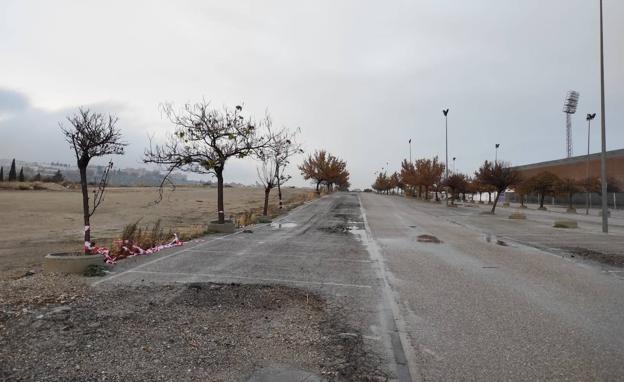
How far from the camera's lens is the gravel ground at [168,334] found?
4.77 metres

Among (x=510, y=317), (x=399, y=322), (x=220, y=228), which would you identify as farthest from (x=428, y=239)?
(x=399, y=322)

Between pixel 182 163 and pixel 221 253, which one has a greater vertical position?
pixel 182 163

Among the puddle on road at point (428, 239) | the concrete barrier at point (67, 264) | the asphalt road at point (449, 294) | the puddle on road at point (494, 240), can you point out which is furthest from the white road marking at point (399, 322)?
the puddle on road at point (494, 240)

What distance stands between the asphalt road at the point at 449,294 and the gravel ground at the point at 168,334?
568 millimetres

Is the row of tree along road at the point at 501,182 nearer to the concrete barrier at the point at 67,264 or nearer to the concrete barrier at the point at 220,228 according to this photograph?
the concrete barrier at the point at 220,228

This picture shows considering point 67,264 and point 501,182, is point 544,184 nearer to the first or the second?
point 501,182

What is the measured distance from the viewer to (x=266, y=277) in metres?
9.95

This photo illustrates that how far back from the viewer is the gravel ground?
4.77 meters

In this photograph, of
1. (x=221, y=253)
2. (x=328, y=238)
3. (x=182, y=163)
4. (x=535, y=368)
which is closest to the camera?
(x=535, y=368)

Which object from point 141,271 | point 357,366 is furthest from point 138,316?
point 141,271

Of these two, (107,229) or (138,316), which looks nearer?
(138,316)

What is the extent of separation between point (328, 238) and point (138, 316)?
1218cm

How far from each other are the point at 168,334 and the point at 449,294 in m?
4.92

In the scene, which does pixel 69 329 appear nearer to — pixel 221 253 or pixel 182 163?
pixel 221 253
